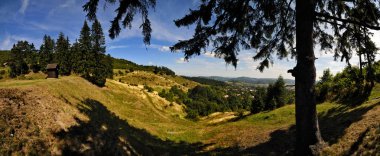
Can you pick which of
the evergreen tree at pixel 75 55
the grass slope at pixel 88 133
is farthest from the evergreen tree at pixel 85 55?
the grass slope at pixel 88 133

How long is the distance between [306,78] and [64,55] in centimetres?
9973

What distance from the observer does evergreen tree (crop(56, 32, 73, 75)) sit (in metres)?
96.9

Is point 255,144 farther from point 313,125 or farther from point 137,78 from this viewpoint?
point 137,78

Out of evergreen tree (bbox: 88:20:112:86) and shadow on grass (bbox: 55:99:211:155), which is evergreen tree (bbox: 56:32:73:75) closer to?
evergreen tree (bbox: 88:20:112:86)

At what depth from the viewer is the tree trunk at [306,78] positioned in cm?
1121

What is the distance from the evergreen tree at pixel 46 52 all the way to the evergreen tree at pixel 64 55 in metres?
17.2

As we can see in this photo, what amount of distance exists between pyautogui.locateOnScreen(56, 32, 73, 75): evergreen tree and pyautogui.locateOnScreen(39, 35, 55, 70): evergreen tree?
17182mm

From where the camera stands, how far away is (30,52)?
461 ft

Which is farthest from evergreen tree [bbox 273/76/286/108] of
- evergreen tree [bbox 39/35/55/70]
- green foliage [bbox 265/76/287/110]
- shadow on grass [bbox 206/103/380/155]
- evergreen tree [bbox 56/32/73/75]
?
evergreen tree [bbox 39/35/55/70]

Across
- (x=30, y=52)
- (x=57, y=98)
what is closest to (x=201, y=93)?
(x=30, y=52)

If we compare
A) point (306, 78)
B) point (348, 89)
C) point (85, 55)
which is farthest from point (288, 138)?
point (85, 55)

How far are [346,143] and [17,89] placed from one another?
62.2 ft

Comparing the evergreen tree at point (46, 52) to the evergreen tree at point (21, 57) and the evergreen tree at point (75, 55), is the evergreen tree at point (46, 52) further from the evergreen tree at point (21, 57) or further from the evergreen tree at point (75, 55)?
the evergreen tree at point (75, 55)

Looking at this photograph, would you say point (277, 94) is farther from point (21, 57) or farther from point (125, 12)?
point (21, 57)
